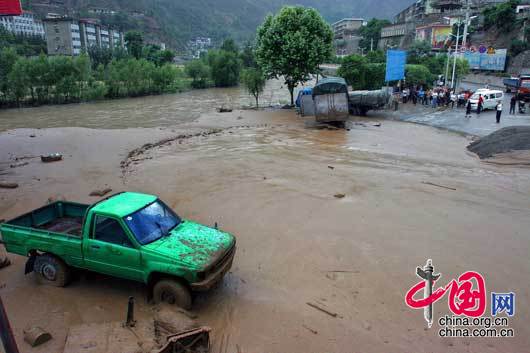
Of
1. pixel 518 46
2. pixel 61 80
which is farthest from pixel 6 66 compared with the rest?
pixel 518 46

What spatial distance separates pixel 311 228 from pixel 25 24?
142326mm

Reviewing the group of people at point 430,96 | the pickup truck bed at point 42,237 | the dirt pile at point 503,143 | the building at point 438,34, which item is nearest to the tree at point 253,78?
the group of people at point 430,96

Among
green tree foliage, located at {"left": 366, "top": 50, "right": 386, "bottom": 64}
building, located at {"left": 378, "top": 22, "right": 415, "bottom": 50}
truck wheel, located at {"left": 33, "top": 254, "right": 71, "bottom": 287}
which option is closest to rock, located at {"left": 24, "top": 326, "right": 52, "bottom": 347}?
truck wheel, located at {"left": 33, "top": 254, "right": 71, "bottom": 287}

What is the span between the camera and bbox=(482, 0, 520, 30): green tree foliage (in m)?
62.6

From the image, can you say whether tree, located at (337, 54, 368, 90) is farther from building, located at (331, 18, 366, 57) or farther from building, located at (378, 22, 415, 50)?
building, located at (331, 18, 366, 57)

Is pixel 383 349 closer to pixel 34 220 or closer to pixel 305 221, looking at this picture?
pixel 305 221

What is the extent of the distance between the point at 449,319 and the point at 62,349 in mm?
5875

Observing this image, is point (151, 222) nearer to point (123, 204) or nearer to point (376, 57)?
point (123, 204)

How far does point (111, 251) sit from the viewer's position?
6.58m

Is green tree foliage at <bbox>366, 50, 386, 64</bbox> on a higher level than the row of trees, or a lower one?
higher

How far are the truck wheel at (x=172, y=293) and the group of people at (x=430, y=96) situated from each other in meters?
32.2

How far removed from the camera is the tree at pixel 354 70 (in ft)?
120

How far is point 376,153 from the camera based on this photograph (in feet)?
61.1

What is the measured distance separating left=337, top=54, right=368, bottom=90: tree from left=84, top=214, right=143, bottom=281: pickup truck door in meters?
33.5
